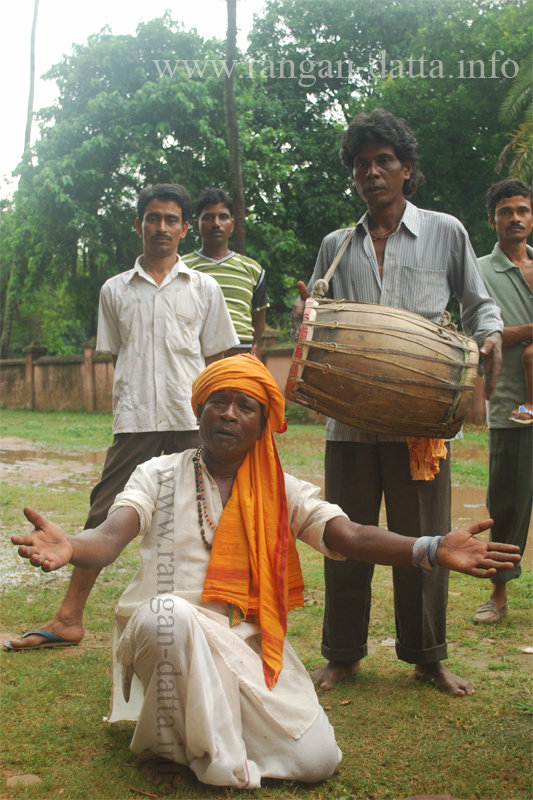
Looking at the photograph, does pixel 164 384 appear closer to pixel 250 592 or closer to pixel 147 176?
pixel 250 592

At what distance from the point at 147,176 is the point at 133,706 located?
58.6 feet

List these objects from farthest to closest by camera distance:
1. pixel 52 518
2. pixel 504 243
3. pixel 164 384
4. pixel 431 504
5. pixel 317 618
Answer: pixel 52 518, pixel 504 243, pixel 317 618, pixel 164 384, pixel 431 504

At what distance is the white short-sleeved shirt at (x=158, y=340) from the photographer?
3.77 meters

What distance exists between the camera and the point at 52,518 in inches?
253

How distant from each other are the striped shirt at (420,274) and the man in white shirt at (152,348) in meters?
0.92

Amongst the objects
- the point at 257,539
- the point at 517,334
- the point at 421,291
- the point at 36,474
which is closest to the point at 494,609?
the point at 517,334

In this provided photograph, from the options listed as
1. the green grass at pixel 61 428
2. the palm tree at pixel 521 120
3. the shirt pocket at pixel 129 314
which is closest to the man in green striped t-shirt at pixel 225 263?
the shirt pocket at pixel 129 314

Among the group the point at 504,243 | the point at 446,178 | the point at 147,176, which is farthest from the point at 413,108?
the point at 504,243

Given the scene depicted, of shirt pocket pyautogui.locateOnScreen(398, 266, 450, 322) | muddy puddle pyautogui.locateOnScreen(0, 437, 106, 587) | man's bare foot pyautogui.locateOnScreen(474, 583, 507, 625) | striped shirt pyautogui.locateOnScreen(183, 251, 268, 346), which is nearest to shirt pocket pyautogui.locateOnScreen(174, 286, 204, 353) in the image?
striped shirt pyautogui.locateOnScreen(183, 251, 268, 346)

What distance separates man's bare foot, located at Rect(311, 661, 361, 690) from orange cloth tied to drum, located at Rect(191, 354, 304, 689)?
773mm

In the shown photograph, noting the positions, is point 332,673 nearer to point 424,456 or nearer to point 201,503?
point 424,456

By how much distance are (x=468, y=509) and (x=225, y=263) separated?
374 cm

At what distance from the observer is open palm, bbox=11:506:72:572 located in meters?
2.04

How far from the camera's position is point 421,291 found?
10.6ft
